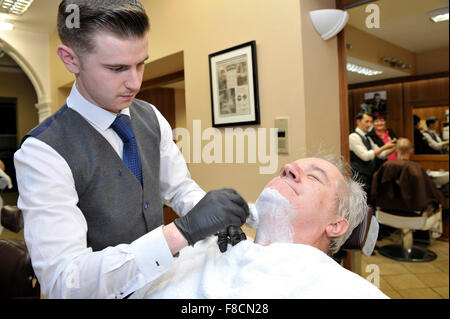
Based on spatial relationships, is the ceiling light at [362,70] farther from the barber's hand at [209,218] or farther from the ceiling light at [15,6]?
the ceiling light at [15,6]

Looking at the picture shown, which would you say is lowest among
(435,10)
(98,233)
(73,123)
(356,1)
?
(98,233)

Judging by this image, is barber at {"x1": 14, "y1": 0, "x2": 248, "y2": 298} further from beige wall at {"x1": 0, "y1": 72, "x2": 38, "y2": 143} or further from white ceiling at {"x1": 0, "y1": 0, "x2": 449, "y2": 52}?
white ceiling at {"x1": 0, "y1": 0, "x2": 449, "y2": 52}

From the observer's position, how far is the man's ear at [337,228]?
1.16 metres

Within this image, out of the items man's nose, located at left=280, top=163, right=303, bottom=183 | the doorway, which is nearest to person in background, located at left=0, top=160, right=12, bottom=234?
the doorway

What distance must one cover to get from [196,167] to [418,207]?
10.2 feet

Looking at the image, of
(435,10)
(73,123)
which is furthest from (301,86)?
(435,10)

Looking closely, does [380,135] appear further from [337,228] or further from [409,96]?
[337,228]

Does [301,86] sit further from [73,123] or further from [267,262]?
[73,123]

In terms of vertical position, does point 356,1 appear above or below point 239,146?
above

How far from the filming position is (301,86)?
1.42 meters

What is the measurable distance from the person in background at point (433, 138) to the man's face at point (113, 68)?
4.67 meters

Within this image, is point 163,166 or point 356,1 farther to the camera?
point 356,1

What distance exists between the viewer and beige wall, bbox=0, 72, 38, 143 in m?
0.86

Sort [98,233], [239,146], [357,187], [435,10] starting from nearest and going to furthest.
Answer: [98,233] → [357,187] → [239,146] → [435,10]
